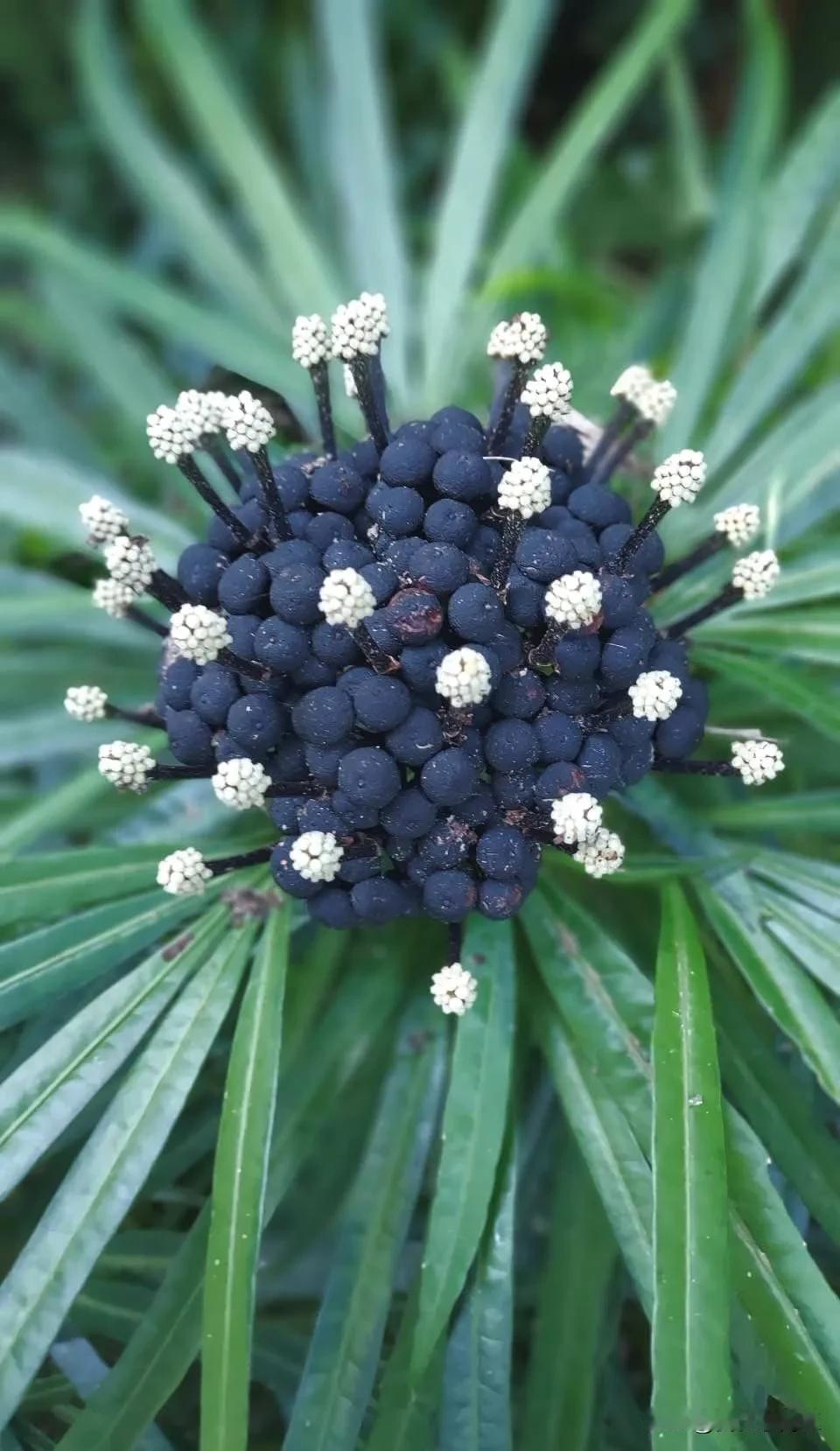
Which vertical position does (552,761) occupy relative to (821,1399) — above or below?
above

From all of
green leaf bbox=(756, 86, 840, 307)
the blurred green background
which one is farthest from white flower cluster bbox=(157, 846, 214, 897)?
green leaf bbox=(756, 86, 840, 307)

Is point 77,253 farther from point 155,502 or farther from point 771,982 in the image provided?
point 771,982

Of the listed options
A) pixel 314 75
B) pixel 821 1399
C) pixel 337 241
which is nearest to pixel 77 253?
pixel 337 241

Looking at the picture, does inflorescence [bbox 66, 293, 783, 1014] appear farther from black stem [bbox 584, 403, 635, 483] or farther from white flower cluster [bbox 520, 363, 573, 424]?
black stem [bbox 584, 403, 635, 483]

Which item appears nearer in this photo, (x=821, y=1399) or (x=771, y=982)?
(x=821, y=1399)

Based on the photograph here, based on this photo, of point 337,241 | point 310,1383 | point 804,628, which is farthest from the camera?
point 337,241

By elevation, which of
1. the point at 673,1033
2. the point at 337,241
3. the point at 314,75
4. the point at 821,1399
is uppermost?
the point at 314,75

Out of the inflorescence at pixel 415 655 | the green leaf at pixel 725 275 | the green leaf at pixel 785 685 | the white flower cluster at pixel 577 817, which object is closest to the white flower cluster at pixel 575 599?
the inflorescence at pixel 415 655

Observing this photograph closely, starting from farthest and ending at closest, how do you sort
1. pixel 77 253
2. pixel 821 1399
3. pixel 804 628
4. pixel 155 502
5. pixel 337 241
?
pixel 337 241 → pixel 155 502 → pixel 77 253 → pixel 804 628 → pixel 821 1399
